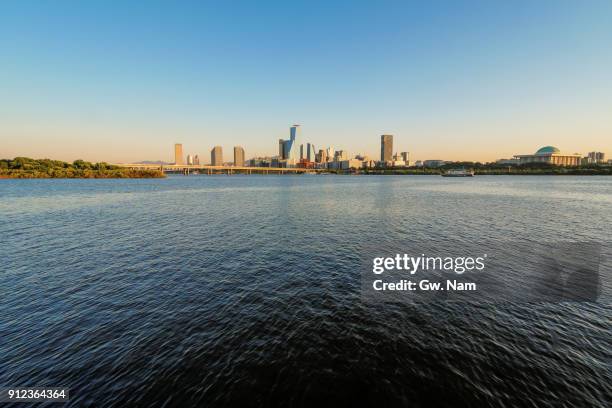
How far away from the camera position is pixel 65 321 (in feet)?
60.2

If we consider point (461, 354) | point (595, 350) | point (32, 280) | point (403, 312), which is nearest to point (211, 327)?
point (403, 312)

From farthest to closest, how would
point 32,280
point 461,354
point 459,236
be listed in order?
point 459,236 → point 32,280 → point 461,354

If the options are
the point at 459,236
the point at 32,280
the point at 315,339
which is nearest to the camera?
the point at 315,339

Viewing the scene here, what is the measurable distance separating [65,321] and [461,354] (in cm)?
2636

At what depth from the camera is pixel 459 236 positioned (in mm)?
41844

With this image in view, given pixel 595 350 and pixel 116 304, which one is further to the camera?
pixel 116 304

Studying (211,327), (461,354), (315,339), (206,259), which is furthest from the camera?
(206,259)

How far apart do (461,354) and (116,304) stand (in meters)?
24.9

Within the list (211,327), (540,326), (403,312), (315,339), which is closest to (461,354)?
(403,312)

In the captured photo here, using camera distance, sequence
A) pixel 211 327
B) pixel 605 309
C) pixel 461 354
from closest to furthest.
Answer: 1. pixel 461 354
2. pixel 211 327
3. pixel 605 309

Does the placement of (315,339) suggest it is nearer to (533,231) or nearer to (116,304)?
(116,304)

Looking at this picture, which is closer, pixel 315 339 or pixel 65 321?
pixel 315 339

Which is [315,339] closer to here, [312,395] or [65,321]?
[312,395]

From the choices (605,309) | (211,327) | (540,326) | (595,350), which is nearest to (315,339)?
(211,327)
